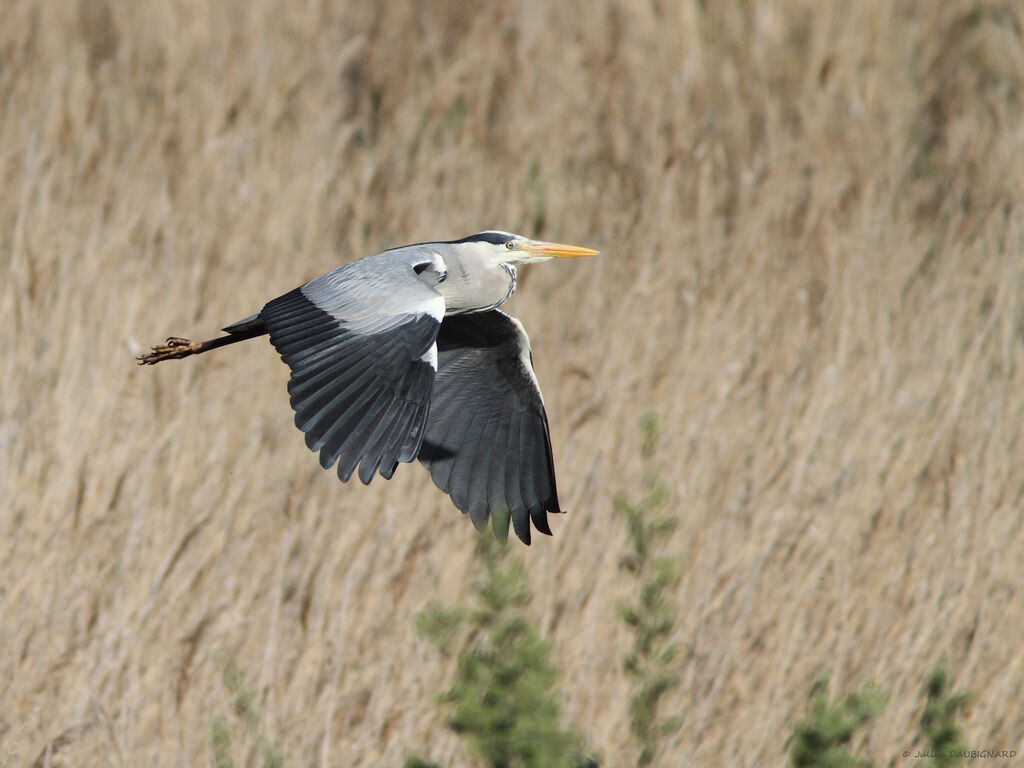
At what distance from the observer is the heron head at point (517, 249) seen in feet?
11.8

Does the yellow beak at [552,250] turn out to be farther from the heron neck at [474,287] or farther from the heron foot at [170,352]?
the heron foot at [170,352]

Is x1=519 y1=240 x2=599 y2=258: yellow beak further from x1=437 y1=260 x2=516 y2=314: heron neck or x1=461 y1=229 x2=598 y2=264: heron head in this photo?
x1=437 y1=260 x2=516 y2=314: heron neck

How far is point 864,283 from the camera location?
4.56m

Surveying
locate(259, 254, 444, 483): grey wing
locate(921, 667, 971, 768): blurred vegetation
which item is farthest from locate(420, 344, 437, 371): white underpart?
locate(921, 667, 971, 768): blurred vegetation

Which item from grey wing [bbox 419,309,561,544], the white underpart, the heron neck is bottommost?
grey wing [bbox 419,309,561,544]

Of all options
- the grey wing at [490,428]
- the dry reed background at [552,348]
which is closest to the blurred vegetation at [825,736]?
the dry reed background at [552,348]

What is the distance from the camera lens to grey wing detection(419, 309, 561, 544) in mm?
3430

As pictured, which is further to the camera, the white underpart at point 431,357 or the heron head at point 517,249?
the heron head at point 517,249

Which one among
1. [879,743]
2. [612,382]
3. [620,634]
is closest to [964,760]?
[879,743]

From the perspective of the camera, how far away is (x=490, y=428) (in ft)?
11.8

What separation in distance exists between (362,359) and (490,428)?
0.75m

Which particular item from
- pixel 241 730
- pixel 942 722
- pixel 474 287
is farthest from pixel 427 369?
pixel 942 722

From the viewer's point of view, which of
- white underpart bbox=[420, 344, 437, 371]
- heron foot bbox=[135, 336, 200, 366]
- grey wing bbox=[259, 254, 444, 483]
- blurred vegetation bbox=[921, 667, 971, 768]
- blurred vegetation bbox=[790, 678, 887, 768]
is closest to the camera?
grey wing bbox=[259, 254, 444, 483]

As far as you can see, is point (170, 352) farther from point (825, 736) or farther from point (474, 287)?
point (825, 736)
